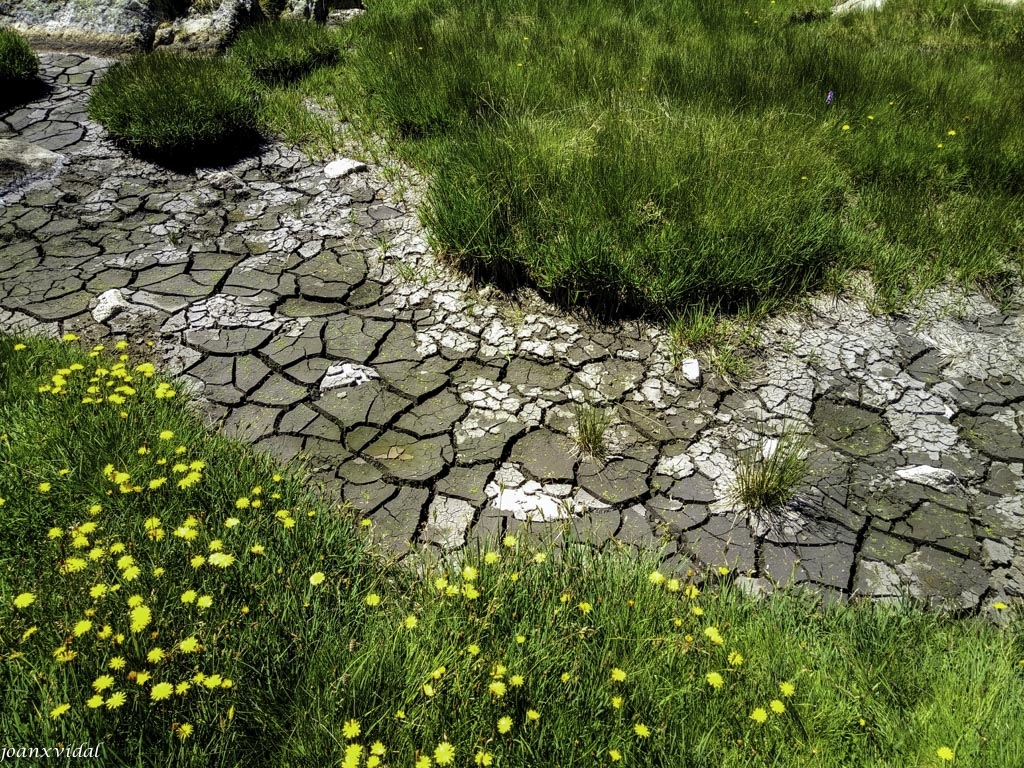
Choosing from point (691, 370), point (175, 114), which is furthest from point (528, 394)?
point (175, 114)

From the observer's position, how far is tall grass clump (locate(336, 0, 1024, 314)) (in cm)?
419

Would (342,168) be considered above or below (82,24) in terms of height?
below

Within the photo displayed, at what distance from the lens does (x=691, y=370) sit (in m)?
3.76

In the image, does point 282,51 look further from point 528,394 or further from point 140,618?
point 140,618

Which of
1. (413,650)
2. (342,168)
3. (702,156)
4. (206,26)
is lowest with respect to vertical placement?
(413,650)

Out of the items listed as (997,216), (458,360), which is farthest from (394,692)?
(997,216)

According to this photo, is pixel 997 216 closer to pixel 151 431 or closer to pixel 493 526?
pixel 493 526

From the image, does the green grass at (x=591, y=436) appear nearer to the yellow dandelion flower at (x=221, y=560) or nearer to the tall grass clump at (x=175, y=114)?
the yellow dandelion flower at (x=221, y=560)

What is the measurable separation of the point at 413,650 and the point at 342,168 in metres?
4.59

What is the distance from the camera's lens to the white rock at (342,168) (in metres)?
5.65

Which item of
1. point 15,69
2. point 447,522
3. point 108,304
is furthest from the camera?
point 15,69

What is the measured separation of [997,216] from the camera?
4652 millimetres

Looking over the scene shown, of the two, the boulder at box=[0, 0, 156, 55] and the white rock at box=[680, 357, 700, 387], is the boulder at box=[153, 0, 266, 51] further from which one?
the white rock at box=[680, 357, 700, 387]

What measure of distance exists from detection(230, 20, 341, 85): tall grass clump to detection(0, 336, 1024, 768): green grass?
576 centimetres
